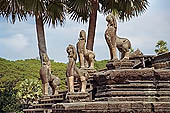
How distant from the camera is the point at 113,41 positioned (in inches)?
373

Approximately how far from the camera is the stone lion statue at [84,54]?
11570 mm

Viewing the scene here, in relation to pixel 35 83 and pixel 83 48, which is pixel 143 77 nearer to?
pixel 83 48

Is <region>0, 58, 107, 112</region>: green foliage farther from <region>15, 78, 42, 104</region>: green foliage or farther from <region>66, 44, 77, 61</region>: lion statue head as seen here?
<region>66, 44, 77, 61</region>: lion statue head

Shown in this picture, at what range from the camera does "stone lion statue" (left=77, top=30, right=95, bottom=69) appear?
11.6m

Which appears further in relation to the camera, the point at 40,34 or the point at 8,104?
the point at 8,104

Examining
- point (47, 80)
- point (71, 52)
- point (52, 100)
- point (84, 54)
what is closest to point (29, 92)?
point (84, 54)

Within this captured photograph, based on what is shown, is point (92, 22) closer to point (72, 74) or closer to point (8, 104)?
point (72, 74)

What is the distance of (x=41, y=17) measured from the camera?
14.0m

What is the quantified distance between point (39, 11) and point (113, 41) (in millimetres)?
4954

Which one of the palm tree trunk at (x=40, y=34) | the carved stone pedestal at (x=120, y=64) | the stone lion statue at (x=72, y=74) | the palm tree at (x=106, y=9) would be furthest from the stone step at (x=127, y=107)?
the palm tree at (x=106, y=9)

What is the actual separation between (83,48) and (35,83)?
12.8 m

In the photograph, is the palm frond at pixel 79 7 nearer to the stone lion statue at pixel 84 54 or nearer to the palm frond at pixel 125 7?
the palm frond at pixel 125 7

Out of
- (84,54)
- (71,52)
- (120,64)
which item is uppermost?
(84,54)

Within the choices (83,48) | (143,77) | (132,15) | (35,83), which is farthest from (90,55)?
(35,83)
